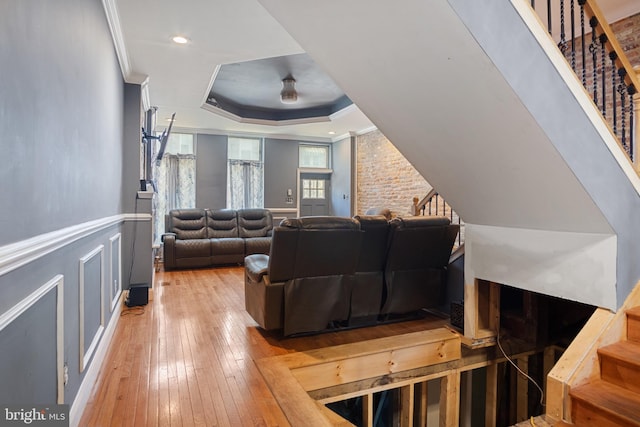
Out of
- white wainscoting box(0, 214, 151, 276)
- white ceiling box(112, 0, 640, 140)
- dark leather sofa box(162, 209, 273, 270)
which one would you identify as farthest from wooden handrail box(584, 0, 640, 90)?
dark leather sofa box(162, 209, 273, 270)

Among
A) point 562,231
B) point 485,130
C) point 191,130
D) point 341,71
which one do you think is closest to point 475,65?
point 485,130

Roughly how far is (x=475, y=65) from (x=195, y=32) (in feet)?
8.56

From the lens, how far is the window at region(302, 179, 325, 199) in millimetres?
8766

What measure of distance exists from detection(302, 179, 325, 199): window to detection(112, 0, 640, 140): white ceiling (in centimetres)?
388

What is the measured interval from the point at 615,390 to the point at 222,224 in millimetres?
6044

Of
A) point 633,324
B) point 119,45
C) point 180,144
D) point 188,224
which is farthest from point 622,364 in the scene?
point 180,144

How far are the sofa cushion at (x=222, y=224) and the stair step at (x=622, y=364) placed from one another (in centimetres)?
583

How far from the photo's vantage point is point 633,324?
2.08 metres

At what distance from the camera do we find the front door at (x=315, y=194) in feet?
28.7

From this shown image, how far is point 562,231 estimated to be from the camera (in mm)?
2254

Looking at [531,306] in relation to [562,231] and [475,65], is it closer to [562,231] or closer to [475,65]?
[562,231]

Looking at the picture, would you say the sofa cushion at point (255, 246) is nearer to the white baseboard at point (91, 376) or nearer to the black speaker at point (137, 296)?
the black speaker at point (137, 296)

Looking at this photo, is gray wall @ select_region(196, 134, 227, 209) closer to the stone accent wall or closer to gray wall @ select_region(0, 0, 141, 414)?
the stone accent wall

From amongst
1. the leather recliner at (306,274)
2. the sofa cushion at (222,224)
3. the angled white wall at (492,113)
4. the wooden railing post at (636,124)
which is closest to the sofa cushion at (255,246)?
the sofa cushion at (222,224)
